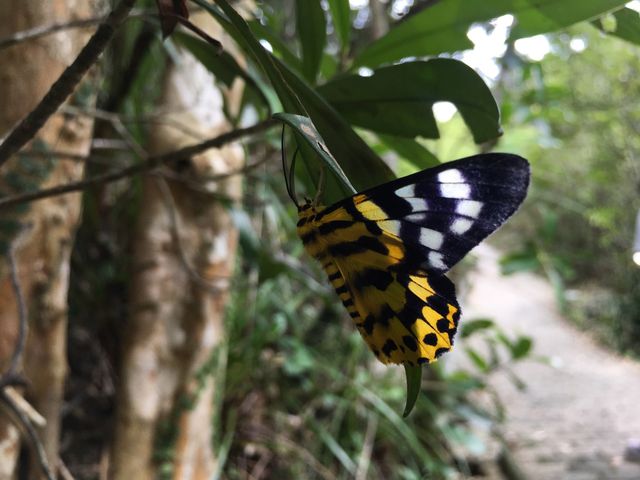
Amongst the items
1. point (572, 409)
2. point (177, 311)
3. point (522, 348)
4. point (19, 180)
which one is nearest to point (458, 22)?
point (19, 180)

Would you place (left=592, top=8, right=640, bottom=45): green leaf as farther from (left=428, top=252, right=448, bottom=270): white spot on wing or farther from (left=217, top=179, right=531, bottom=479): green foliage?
(left=217, top=179, right=531, bottom=479): green foliage

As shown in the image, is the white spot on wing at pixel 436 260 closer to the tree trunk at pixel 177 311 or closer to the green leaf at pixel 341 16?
the green leaf at pixel 341 16

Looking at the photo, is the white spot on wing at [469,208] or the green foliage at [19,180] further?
the green foliage at [19,180]

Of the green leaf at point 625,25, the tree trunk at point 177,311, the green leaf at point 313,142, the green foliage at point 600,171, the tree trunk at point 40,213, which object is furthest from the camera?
the green foliage at point 600,171

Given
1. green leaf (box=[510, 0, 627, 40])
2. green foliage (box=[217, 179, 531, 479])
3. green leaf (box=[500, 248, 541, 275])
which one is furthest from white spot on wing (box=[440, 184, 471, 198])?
green leaf (box=[500, 248, 541, 275])

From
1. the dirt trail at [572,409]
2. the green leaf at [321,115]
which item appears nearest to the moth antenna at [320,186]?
the green leaf at [321,115]

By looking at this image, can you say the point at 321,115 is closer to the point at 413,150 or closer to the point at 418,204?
the point at 418,204

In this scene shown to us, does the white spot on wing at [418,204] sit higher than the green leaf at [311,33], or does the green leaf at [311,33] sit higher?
the green leaf at [311,33]
